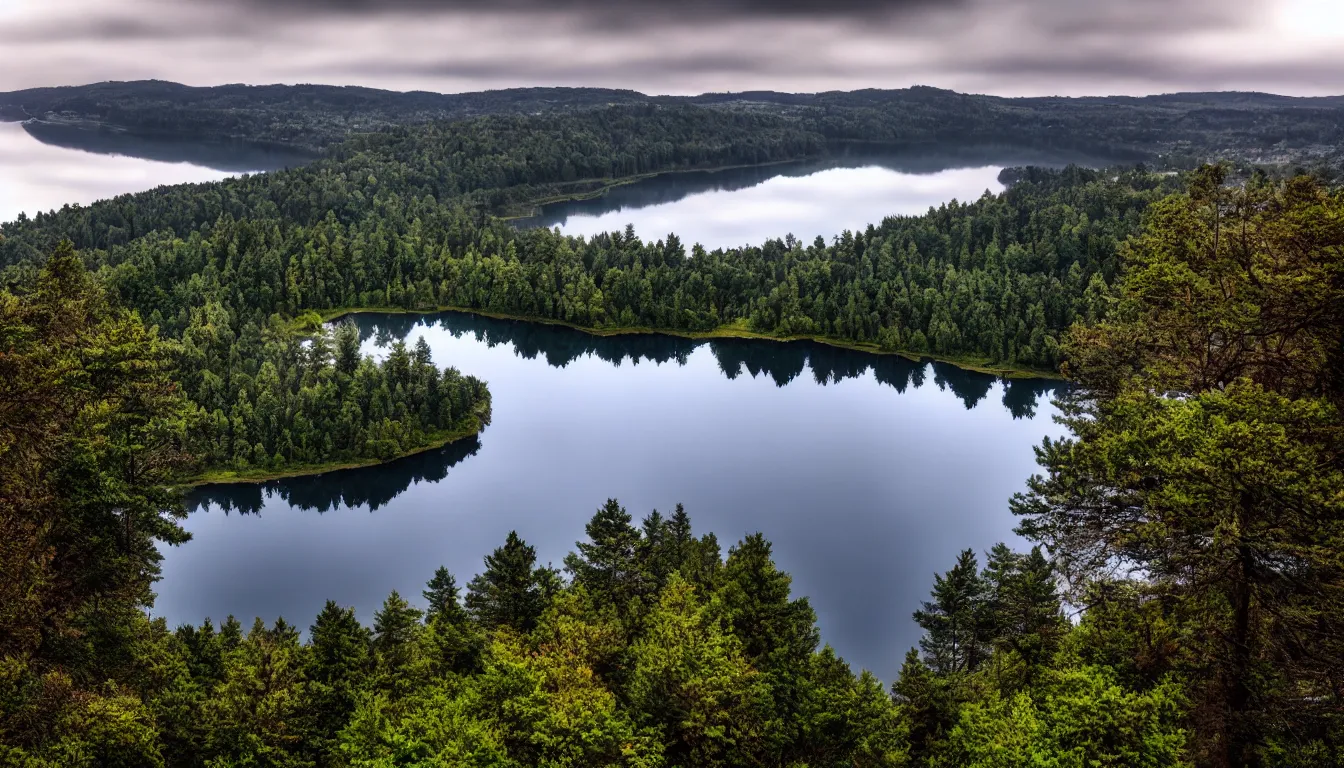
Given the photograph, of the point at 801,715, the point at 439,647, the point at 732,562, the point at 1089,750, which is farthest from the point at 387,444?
the point at 1089,750

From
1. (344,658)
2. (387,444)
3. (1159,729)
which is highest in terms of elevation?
(1159,729)

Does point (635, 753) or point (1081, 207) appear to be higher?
point (1081, 207)

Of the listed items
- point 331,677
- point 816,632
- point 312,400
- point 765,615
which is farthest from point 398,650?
point 312,400

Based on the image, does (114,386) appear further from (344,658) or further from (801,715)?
A: (801,715)

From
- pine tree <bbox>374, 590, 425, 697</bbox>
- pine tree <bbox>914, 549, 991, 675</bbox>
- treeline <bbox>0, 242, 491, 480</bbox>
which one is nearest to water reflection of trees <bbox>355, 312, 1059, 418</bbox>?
treeline <bbox>0, 242, 491, 480</bbox>

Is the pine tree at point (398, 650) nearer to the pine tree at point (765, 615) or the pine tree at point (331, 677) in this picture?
the pine tree at point (331, 677)

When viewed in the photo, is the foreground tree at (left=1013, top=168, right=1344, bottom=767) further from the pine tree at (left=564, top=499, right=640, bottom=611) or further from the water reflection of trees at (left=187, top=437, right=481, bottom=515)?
the water reflection of trees at (left=187, top=437, right=481, bottom=515)
